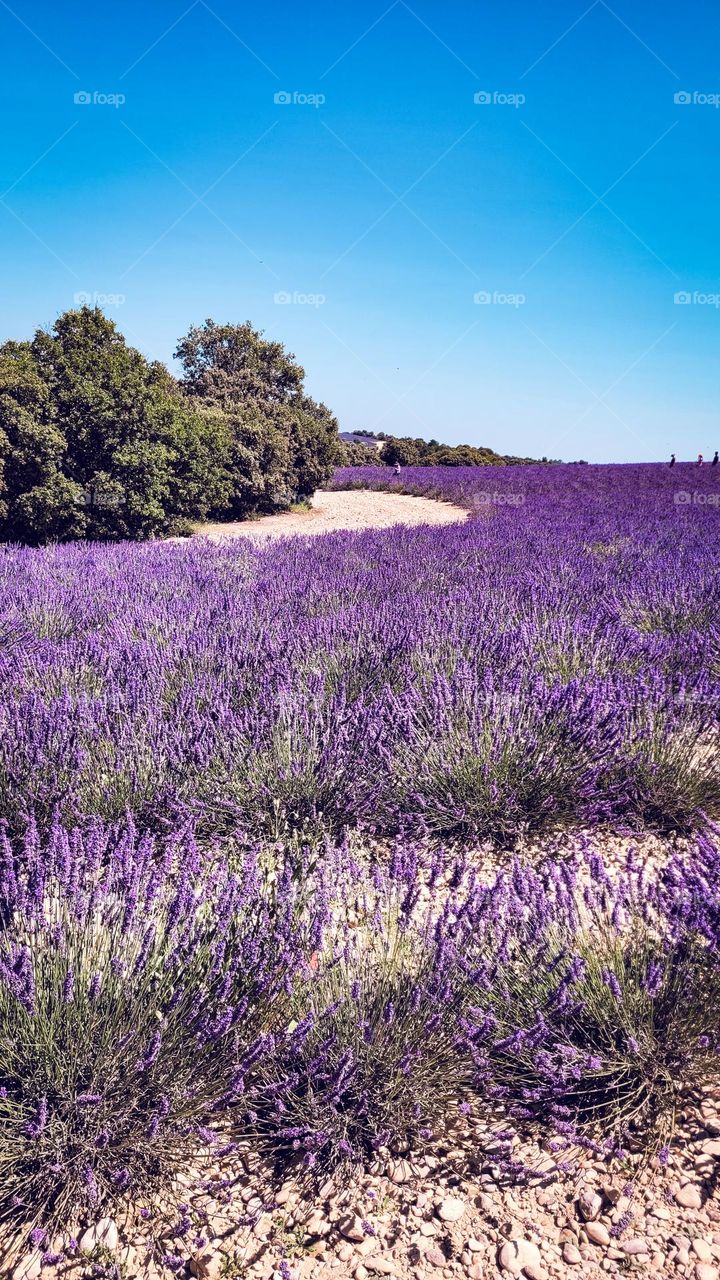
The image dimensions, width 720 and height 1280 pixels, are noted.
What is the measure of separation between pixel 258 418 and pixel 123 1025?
15096 millimetres

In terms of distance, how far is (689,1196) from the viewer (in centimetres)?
130

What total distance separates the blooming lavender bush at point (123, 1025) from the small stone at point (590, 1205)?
26.7 inches

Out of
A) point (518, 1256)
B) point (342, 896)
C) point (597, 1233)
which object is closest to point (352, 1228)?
point (518, 1256)

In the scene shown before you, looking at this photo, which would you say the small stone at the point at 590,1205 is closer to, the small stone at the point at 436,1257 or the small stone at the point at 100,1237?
the small stone at the point at 436,1257

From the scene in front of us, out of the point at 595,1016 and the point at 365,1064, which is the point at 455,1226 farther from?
the point at 595,1016

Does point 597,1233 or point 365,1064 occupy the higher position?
point 365,1064

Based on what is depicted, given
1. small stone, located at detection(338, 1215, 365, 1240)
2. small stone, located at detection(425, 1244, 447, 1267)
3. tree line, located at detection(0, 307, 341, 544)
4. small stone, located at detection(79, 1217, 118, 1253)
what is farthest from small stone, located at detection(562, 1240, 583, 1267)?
tree line, located at detection(0, 307, 341, 544)

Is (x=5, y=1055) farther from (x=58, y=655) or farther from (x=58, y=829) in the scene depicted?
(x=58, y=655)

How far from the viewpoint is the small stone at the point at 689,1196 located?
1.29 metres

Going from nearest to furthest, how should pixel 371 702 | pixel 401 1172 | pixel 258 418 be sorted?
pixel 401 1172, pixel 371 702, pixel 258 418

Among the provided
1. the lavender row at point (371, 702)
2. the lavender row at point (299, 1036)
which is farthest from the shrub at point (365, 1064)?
the lavender row at point (371, 702)

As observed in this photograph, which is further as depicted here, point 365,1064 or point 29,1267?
point 365,1064

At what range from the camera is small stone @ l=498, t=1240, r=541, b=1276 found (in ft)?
3.92

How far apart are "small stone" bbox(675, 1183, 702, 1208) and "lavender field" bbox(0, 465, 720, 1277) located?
31 millimetres
